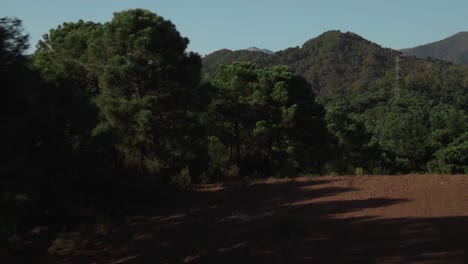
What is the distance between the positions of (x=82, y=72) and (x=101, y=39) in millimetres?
1490

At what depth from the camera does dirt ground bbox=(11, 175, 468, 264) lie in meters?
7.91

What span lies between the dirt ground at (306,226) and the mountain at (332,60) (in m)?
79.6

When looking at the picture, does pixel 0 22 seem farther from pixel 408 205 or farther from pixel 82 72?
pixel 82 72

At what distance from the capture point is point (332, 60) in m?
106

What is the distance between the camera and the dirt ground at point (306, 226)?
26.0 feet

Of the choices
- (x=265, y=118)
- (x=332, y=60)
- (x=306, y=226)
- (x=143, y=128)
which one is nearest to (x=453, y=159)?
(x=265, y=118)

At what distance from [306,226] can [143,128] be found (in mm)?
8228

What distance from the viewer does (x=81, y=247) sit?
10984 mm

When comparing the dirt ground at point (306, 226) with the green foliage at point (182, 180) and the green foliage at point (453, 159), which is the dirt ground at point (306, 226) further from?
the green foliage at point (453, 159)

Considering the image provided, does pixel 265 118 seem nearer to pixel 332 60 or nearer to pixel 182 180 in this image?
pixel 182 180

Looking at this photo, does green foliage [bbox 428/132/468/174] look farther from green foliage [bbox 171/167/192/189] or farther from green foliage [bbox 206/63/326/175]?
green foliage [bbox 171/167/192/189]

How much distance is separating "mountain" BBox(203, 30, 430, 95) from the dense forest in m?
62.3

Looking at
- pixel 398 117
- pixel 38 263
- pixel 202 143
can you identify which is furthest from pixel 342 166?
pixel 398 117

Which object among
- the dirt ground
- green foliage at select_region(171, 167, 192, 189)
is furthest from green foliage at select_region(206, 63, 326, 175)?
the dirt ground
